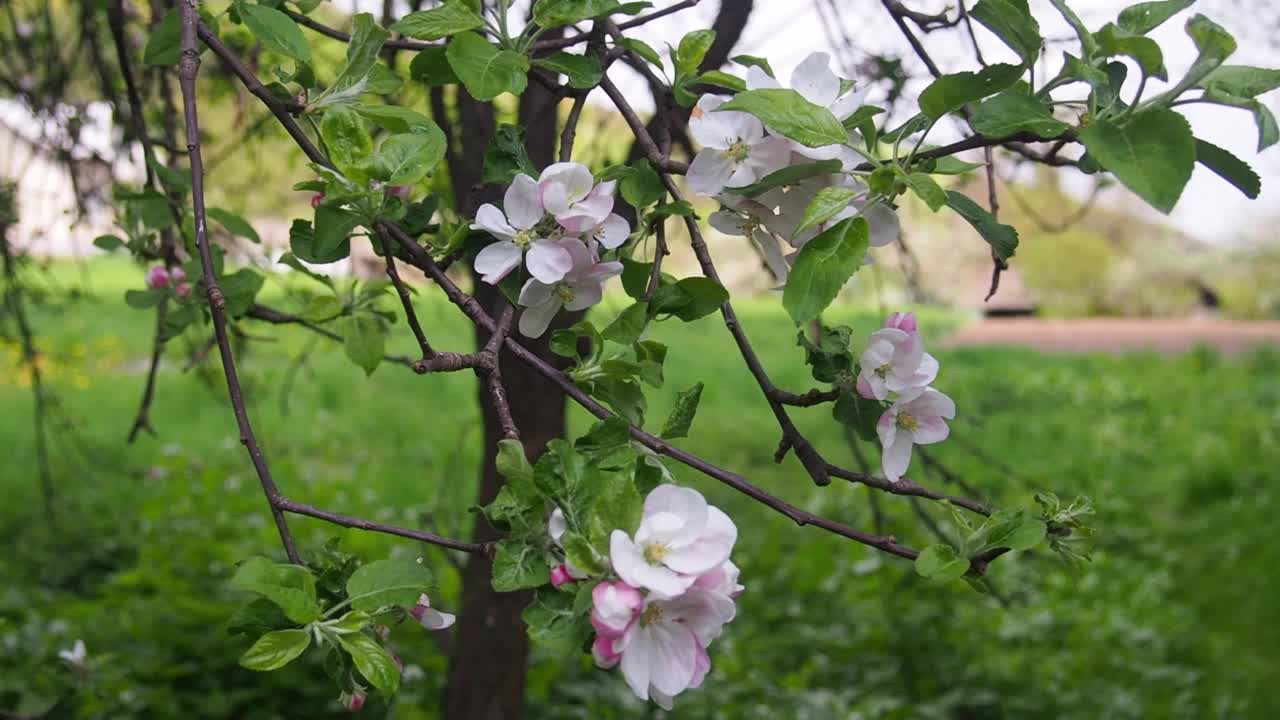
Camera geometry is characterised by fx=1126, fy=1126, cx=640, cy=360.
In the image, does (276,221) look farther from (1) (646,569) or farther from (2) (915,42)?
(1) (646,569)

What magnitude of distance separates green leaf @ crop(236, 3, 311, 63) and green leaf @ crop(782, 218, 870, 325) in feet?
1.42

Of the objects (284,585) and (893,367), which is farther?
(893,367)

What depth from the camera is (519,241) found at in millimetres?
796

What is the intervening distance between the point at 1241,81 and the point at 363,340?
884 mm

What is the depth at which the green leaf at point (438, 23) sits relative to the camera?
0.85m

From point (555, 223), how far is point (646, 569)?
0.96 ft

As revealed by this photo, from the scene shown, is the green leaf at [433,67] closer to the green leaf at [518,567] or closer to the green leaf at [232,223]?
the green leaf at [518,567]

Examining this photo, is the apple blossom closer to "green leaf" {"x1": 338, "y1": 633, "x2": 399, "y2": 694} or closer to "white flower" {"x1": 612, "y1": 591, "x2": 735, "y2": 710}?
"white flower" {"x1": 612, "y1": 591, "x2": 735, "y2": 710}

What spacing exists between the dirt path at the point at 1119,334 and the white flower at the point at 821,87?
9580mm

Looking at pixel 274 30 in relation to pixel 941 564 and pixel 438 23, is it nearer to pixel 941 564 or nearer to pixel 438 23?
pixel 438 23

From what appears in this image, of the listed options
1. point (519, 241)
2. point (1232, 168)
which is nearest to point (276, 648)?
point (519, 241)

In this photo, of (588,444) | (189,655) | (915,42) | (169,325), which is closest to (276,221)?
(189,655)

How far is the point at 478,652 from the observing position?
7.22ft

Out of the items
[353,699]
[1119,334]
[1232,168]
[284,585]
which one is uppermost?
[1232,168]
